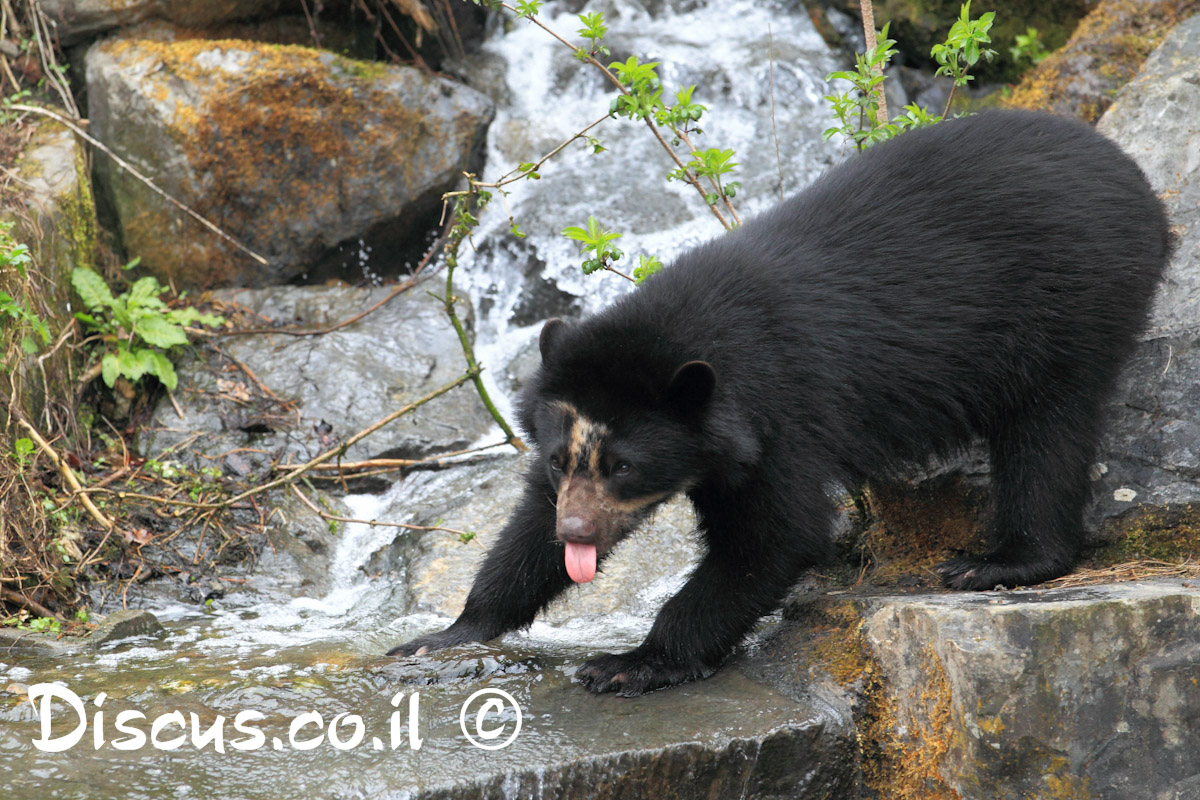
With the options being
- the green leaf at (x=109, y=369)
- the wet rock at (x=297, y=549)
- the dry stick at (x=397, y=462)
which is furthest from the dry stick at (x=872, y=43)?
the green leaf at (x=109, y=369)

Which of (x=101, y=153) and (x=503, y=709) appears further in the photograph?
(x=101, y=153)

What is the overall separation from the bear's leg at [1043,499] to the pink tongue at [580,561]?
142 cm

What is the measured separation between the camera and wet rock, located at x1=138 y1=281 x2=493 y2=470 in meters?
6.41

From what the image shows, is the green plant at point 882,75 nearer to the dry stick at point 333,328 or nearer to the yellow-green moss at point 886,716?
the yellow-green moss at point 886,716

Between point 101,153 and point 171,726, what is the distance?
5424 mm

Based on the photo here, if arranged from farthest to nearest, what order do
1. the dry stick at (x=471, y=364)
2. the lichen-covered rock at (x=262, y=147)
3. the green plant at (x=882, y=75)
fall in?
the lichen-covered rock at (x=262, y=147) → the dry stick at (x=471, y=364) → the green plant at (x=882, y=75)

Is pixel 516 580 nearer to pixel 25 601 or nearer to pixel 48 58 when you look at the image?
pixel 25 601

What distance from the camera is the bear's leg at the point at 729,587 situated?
3.54m

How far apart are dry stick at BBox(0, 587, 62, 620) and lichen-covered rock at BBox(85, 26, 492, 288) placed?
3.28 meters

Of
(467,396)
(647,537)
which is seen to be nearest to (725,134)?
(467,396)

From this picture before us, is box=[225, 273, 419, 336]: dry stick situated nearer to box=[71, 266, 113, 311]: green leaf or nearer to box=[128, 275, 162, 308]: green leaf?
box=[128, 275, 162, 308]: green leaf

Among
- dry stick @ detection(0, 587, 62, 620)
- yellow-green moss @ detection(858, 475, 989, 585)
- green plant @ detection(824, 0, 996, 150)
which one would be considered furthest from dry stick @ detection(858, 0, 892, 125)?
dry stick @ detection(0, 587, 62, 620)

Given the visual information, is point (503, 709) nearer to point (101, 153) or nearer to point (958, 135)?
point (958, 135)

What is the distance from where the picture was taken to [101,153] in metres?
7.46
